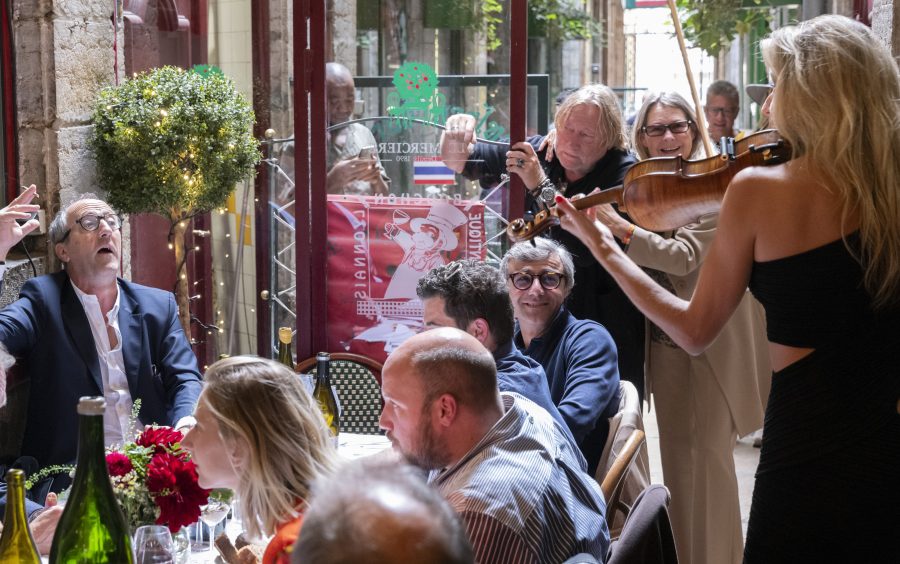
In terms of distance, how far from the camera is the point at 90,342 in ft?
10.6

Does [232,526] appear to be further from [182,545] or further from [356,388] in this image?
[356,388]

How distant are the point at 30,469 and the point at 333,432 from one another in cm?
89

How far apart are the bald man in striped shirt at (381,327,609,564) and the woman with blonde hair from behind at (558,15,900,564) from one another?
37cm

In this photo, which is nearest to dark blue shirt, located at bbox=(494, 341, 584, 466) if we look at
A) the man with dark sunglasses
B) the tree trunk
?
the man with dark sunglasses

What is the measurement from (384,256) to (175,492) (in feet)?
7.67

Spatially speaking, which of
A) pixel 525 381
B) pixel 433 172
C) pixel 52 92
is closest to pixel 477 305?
pixel 525 381

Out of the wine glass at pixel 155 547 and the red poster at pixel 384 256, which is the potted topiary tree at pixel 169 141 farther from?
the wine glass at pixel 155 547

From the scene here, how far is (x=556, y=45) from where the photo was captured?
13.5 m

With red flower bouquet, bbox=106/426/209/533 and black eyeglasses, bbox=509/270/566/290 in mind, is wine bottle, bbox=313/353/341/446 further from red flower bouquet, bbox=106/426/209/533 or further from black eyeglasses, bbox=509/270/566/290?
red flower bouquet, bbox=106/426/209/533

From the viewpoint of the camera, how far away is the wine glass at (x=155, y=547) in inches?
69.9

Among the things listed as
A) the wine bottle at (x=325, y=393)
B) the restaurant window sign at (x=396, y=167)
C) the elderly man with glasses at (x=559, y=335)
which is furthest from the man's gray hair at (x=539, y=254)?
the restaurant window sign at (x=396, y=167)

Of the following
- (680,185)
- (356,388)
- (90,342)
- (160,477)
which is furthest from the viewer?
(356,388)

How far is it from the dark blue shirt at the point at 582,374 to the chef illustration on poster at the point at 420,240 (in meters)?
1.06

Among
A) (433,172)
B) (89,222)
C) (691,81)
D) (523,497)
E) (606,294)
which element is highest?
(691,81)
